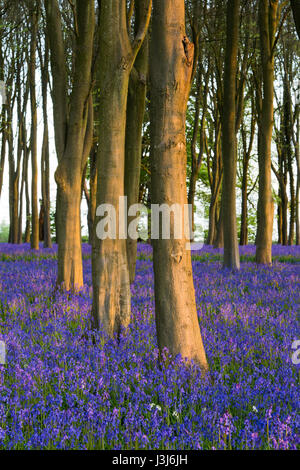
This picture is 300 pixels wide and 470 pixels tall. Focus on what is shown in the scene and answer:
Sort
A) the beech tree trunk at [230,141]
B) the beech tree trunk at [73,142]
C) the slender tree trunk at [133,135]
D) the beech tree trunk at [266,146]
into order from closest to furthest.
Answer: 1. the beech tree trunk at [73,142]
2. the slender tree trunk at [133,135]
3. the beech tree trunk at [230,141]
4. the beech tree trunk at [266,146]

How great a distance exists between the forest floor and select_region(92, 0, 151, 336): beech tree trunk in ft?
1.16

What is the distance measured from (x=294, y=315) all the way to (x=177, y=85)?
3684mm

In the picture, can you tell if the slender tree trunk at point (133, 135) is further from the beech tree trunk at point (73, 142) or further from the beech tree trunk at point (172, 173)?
the beech tree trunk at point (172, 173)

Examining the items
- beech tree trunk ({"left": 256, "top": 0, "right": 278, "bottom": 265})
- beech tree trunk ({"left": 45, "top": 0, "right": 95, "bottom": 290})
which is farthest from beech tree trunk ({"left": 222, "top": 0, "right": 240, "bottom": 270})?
beech tree trunk ({"left": 45, "top": 0, "right": 95, "bottom": 290})

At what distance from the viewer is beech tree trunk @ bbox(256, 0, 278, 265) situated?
1294cm

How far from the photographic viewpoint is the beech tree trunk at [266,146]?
12.9 meters

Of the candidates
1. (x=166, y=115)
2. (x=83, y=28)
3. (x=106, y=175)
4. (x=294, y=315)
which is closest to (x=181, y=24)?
(x=166, y=115)

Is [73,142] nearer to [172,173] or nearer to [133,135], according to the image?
[133,135]

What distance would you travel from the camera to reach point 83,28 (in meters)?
8.02

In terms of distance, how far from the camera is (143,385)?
11.5 feet

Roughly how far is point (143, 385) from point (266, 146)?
432 inches

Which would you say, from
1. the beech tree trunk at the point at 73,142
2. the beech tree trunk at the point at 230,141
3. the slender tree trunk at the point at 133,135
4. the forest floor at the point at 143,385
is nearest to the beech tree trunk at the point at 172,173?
the forest floor at the point at 143,385

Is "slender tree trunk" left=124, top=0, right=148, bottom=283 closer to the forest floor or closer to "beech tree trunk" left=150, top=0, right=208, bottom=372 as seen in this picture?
the forest floor

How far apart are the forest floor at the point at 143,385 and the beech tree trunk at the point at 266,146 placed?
6.41 meters
